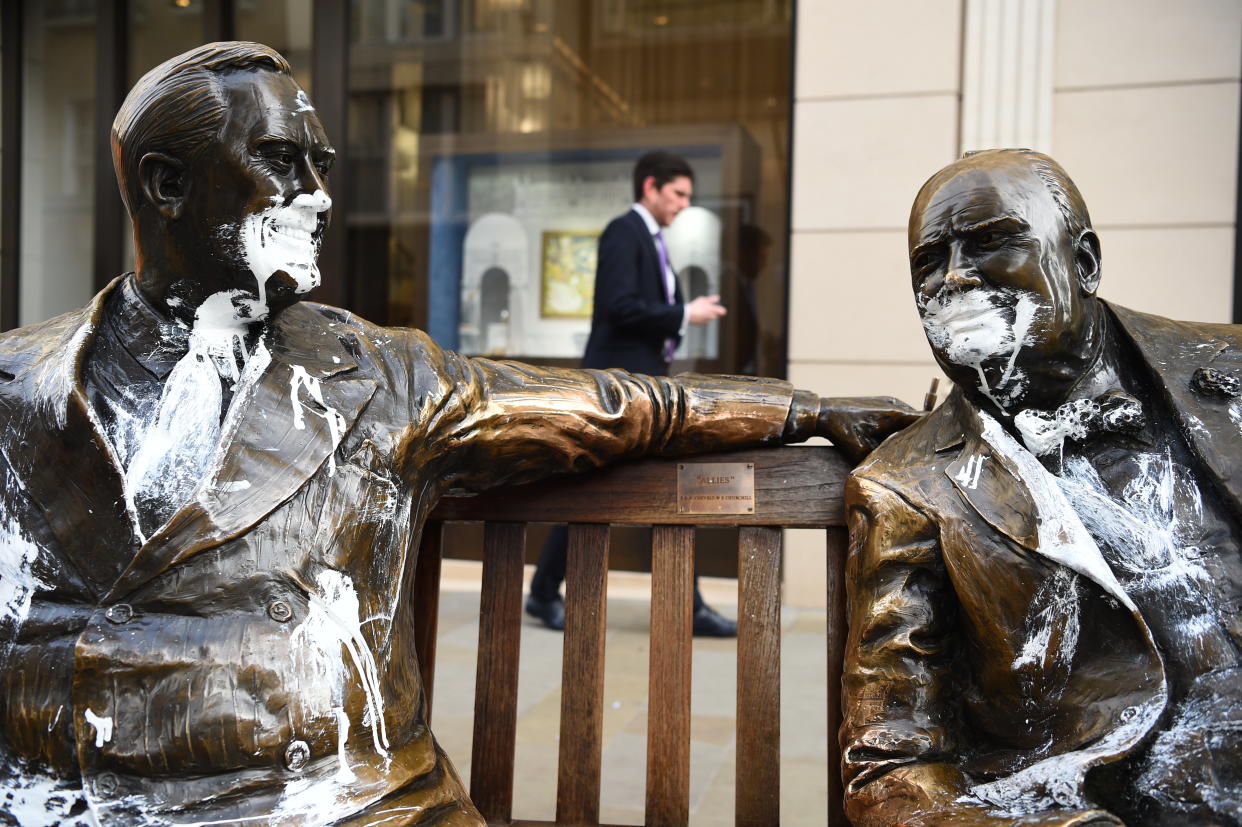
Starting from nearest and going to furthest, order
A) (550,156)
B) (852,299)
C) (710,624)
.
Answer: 1. (710,624)
2. (852,299)
3. (550,156)

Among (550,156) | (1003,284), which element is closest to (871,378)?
(550,156)

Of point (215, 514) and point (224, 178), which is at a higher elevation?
point (224, 178)

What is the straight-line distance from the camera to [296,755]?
192 centimetres

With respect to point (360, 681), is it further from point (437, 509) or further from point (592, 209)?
point (592, 209)

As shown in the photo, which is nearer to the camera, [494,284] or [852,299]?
[852,299]

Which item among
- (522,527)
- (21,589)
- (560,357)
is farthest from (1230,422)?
(560,357)

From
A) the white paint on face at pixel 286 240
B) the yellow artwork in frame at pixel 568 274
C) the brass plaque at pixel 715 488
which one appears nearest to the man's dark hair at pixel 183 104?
the white paint on face at pixel 286 240

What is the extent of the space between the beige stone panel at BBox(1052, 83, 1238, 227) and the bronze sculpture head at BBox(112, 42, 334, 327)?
4.28 meters

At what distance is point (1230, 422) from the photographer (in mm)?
1940

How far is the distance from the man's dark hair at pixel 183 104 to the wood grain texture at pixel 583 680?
111cm

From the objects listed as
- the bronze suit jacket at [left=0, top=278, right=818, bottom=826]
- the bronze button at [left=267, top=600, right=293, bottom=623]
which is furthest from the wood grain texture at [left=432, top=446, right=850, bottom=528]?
the bronze button at [left=267, top=600, right=293, bottom=623]

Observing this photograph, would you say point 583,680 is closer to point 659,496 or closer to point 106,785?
point 659,496

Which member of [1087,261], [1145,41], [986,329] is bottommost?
[986,329]

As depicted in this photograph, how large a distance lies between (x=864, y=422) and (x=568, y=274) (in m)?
4.61
